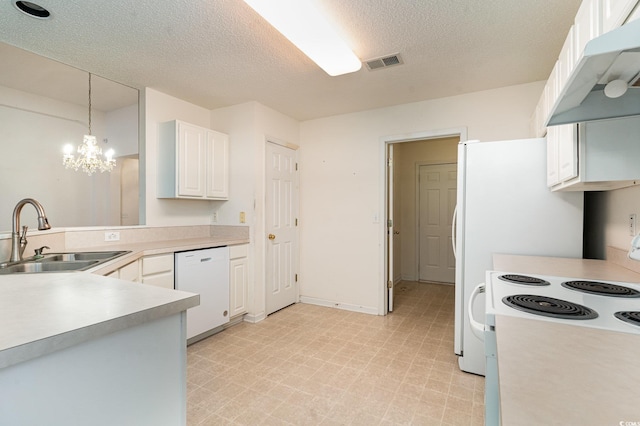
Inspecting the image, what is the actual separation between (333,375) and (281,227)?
6.35 ft

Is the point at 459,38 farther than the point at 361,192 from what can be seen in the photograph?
No

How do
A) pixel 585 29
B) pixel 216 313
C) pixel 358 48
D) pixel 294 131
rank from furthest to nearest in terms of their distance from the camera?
pixel 294 131
pixel 216 313
pixel 358 48
pixel 585 29

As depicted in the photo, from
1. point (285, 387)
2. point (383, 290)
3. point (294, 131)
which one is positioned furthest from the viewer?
point (294, 131)

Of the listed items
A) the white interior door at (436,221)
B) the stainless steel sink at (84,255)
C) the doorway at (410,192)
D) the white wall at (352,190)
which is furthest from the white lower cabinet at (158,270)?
the white interior door at (436,221)

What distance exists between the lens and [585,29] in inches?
51.1

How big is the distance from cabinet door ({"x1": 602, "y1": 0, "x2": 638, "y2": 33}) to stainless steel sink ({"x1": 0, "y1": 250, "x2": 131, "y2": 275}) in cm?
248

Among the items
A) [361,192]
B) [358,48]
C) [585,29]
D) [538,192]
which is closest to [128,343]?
[585,29]

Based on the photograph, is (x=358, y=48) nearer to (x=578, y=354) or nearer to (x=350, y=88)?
(x=350, y=88)

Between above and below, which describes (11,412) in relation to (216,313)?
above

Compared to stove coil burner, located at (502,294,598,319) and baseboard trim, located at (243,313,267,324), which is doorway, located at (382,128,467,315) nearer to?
baseboard trim, located at (243,313,267,324)

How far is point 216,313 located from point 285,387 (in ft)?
3.85

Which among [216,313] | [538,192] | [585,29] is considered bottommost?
[216,313]

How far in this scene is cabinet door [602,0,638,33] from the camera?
95 centimetres

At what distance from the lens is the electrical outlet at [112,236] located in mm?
2684
